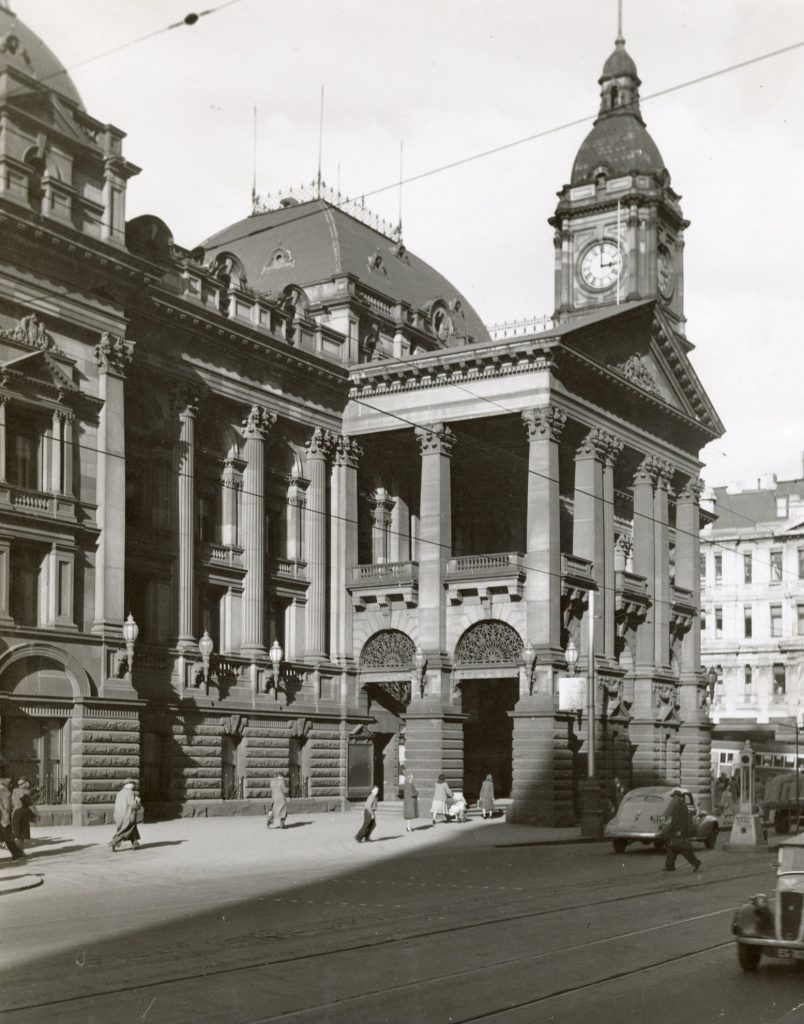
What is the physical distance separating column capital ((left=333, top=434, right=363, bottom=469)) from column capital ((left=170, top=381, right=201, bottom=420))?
7.84 m

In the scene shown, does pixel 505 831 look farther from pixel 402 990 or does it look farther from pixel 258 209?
pixel 258 209

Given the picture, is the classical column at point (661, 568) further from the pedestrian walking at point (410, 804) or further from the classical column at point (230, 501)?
the classical column at point (230, 501)

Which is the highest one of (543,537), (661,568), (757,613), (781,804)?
(543,537)

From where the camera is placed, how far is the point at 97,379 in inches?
1479

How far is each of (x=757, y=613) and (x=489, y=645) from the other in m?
61.9

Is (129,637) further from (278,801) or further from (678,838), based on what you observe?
(678,838)

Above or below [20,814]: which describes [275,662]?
above

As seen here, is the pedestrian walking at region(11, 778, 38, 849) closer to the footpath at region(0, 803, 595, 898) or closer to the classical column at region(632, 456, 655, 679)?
the footpath at region(0, 803, 595, 898)

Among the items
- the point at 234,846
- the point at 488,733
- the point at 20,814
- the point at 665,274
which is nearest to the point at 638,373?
the point at 665,274

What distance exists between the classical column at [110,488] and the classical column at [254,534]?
7.45 metres

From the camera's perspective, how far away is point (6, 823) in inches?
1064

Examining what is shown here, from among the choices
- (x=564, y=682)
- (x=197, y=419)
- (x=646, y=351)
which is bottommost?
(x=564, y=682)

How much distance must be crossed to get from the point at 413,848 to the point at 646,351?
89.0ft

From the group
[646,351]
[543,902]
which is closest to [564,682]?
[646,351]
